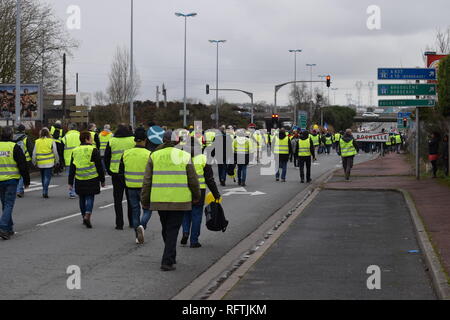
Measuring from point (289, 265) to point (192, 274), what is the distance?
1338mm

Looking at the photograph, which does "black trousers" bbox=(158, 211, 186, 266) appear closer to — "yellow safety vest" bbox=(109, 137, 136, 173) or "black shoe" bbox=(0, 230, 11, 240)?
"black shoe" bbox=(0, 230, 11, 240)

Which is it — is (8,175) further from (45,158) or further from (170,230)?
(45,158)

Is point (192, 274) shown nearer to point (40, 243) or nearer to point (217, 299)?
point (217, 299)

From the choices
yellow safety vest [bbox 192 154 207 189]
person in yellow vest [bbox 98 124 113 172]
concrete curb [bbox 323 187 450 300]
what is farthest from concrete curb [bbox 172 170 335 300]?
person in yellow vest [bbox 98 124 113 172]

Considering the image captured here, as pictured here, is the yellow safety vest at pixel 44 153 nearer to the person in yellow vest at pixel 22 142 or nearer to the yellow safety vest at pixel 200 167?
the person in yellow vest at pixel 22 142

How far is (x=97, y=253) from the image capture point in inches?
461

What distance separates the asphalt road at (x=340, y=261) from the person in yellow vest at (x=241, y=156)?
7172 mm

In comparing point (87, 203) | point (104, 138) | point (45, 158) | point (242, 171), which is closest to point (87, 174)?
point (87, 203)

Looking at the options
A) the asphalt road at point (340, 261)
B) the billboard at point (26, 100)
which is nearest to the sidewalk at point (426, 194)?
the asphalt road at point (340, 261)

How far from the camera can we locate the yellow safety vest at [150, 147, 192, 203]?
33.0 ft

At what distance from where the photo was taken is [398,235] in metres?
13.9

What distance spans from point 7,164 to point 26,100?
32370 millimetres

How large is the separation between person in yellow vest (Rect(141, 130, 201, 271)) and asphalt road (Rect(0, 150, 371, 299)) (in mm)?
507
